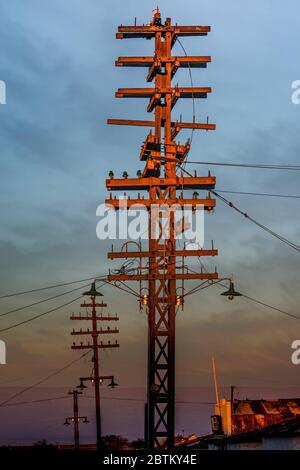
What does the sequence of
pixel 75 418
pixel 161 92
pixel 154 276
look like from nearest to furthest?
1. pixel 154 276
2. pixel 161 92
3. pixel 75 418

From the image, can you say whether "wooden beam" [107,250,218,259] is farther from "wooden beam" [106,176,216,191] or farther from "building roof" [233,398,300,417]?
"building roof" [233,398,300,417]

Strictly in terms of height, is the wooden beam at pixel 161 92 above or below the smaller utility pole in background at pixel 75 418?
above

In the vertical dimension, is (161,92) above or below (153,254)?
above

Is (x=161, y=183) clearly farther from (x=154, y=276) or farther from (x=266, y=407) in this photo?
(x=266, y=407)

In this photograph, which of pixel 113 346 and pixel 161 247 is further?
pixel 113 346

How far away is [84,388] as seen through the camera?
54188mm

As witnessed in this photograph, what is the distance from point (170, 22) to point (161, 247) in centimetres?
797

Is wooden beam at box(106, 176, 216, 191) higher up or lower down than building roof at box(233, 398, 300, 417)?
higher up

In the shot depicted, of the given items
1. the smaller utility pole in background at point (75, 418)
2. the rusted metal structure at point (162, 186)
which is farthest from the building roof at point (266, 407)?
the rusted metal structure at point (162, 186)

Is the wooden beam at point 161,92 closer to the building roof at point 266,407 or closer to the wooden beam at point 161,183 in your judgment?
the wooden beam at point 161,183

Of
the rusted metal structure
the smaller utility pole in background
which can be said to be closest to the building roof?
the smaller utility pole in background

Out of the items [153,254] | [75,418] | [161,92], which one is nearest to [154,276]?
[153,254]
